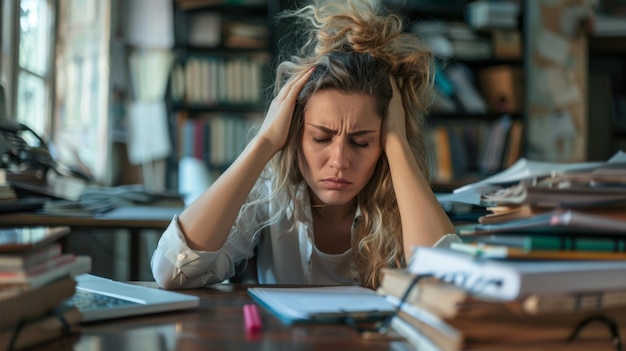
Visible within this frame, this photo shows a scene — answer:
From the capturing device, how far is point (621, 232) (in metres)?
0.82

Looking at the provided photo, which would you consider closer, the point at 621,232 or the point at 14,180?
the point at 621,232

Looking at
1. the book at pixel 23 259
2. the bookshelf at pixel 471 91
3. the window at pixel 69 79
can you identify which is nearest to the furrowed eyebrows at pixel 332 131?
the book at pixel 23 259

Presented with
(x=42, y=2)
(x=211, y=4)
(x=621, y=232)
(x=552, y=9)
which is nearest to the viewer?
(x=621, y=232)

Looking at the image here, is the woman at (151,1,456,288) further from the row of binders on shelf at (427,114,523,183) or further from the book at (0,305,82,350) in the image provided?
the row of binders on shelf at (427,114,523,183)

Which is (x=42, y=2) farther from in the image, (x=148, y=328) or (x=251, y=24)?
(x=148, y=328)

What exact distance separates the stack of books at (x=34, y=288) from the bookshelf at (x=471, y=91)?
387 cm

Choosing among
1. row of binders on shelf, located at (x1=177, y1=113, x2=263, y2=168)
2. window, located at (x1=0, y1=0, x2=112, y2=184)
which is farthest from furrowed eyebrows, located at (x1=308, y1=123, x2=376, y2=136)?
row of binders on shelf, located at (x1=177, y1=113, x2=263, y2=168)

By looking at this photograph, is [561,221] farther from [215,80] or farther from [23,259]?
[215,80]

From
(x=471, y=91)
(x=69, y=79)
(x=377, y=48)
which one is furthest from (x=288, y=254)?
(x=471, y=91)

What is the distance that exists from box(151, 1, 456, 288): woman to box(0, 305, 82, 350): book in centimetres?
45

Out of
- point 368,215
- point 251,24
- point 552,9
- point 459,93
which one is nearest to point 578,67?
point 552,9

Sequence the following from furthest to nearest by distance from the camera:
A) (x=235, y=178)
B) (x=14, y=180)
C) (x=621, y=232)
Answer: (x=14, y=180) < (x=235, y=178) < (x=621, y=232)

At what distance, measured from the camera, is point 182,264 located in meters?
1.30

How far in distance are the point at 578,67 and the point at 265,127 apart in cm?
378
